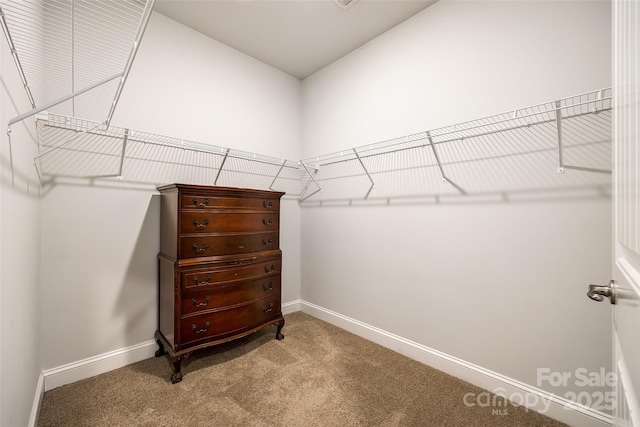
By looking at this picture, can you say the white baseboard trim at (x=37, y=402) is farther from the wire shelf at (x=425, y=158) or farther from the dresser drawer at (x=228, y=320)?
the wire shelf at (x=425, y=158)

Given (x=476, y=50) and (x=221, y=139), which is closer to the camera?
(x=476, y=50)

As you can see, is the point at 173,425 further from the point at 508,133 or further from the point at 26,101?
the point at 508,133

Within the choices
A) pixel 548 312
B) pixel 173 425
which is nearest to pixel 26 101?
pixel 173 425

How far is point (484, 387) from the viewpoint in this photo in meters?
1.59

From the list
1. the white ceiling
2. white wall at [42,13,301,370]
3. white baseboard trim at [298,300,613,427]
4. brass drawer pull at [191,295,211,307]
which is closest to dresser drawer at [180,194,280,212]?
white wall at [42,13,301,370]

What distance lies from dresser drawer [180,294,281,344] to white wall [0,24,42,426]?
688 mm

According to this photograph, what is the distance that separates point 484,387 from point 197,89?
9.91 feet

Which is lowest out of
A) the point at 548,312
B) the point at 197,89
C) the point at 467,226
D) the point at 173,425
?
the point at 173,425

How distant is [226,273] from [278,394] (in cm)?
84

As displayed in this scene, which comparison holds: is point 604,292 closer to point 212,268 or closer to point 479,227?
point 479,227

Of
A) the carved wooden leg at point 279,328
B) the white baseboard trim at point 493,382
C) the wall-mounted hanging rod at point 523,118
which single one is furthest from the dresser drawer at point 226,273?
the wall-mounted hanging rod at point 523,118

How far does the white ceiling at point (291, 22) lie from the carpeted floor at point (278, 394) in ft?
8.54

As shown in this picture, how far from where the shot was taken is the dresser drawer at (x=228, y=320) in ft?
Result: 5.53

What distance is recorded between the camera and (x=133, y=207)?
6.13ft
